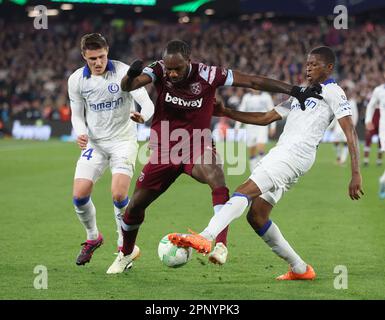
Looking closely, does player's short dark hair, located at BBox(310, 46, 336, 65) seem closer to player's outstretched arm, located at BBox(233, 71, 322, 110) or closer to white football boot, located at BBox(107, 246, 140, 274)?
player's outstretched arm, located at BBox(233, 71, 322, 110)

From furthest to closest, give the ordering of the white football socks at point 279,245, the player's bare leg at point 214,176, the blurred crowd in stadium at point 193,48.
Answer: the blurred crowd in stadium at point 193,48
the white football socks at point 279,245
the player's bare leg at point 214,176

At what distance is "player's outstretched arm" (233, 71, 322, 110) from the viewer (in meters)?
7.50

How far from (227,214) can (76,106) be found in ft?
8.88

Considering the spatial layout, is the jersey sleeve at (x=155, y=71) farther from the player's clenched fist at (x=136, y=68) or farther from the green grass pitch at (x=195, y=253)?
the green grass pitch at (x=195, y=253)

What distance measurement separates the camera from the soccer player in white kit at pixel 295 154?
24.2 feet

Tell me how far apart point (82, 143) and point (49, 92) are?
2855cm

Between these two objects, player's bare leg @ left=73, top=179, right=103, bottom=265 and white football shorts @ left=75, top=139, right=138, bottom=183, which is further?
white football shorts @ left=75, top=139, right=138, bottom=183

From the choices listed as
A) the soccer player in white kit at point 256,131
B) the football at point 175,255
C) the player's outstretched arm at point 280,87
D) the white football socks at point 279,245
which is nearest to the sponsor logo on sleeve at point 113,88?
the player's outstretched arm at point 280,87

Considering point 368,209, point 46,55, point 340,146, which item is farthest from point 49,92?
point 368,209

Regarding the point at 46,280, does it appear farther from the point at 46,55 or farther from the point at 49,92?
the point at 46,55

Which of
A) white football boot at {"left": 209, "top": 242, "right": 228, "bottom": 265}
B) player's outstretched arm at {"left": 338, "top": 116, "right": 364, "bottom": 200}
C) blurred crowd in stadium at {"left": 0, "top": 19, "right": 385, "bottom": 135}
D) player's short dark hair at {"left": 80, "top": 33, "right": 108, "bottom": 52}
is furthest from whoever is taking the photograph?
blurred crowd in stadium at {"left": 0, "top": 19, "right": 385, "bottom": 135}

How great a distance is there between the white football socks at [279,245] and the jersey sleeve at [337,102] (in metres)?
1.20

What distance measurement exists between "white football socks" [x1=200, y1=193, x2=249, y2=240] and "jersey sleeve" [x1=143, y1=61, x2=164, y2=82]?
1.36 m

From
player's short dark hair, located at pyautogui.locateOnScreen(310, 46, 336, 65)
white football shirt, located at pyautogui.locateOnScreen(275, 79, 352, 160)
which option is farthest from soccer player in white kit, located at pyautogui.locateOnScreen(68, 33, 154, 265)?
player's short dark hair, located at pyautogui.locateOnScreen(310, 46, 336, 65)
